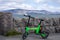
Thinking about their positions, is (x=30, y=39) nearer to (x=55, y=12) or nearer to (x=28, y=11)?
(x=28, y=11)

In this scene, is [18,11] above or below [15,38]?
above

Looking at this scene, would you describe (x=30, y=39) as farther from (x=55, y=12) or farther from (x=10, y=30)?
(x=55, y=12)

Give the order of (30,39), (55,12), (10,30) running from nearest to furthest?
(30,39) → (10,30) → (55,12)

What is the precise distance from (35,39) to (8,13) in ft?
7.15

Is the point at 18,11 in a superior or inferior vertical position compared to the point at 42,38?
superior

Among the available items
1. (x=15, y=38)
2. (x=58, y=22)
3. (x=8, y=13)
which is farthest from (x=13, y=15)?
(x=58, y=22)

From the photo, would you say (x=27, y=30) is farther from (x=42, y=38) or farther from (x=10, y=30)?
(x=10, y=30)

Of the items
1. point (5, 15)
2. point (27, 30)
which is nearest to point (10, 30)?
point (5, 15)

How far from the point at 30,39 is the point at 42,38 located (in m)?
0.61

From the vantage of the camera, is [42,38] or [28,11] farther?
[28,11]

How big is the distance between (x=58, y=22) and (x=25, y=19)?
6.47ft

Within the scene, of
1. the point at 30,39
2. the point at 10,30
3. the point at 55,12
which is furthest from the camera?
the point at 55,12

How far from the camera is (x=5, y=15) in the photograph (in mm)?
9961

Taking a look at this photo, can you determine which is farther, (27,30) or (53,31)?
(53,31)
